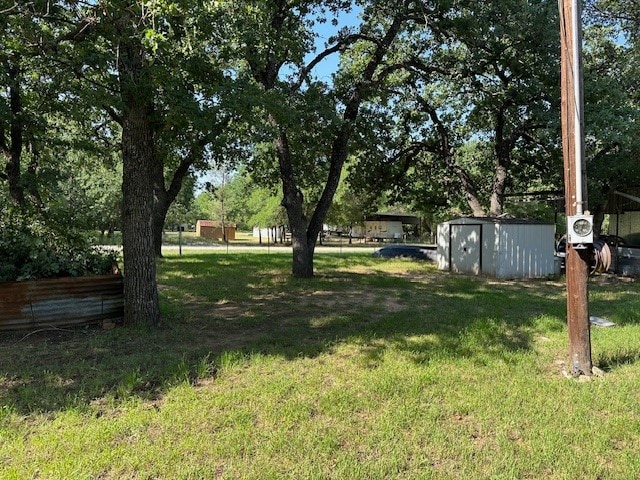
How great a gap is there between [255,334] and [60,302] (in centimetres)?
236

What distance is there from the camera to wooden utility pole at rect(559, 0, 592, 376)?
3877mm

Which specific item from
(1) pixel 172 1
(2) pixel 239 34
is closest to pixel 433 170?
(2) pixel 239 34

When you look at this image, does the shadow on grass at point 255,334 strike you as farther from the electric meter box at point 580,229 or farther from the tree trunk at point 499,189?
the tree trunk at point 499,189

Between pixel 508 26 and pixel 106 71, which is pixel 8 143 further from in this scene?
pixel 508 26

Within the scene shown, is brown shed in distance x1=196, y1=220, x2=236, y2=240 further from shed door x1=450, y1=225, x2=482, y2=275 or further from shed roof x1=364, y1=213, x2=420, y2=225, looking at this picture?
shed door x1=450, y1=225, x2=482, y2=275

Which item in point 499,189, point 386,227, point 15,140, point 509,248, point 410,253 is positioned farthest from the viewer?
point 386,227

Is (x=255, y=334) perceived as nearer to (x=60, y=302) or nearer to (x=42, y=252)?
(x=60, y=302)

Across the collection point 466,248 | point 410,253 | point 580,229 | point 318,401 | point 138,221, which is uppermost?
point 138,221

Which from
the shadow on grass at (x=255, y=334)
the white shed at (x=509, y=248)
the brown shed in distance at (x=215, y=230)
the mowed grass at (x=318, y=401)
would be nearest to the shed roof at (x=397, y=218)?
the brown shed in distance at (x=215, y=230)

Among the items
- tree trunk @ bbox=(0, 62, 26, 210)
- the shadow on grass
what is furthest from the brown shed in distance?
the shadow on grass

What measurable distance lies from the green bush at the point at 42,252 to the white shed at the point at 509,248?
33.6 feet

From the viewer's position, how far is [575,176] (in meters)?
3.89

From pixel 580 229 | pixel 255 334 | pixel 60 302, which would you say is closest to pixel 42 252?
pixel 60 302

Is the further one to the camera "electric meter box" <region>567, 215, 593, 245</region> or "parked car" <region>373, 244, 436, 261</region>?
"parked car" <region>373, 244, 436, 261</region>
